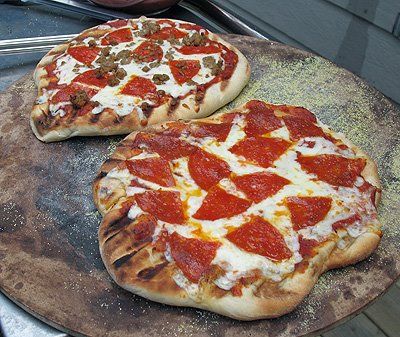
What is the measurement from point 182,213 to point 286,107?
0.95 metres

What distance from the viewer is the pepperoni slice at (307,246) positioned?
2145 millimetres

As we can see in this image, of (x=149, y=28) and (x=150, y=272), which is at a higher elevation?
(x=149, y=28)

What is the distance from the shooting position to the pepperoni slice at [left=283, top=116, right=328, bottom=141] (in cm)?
267

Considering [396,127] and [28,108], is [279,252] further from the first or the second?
[28,108]

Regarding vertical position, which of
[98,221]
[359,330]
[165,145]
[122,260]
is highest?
[165,145]

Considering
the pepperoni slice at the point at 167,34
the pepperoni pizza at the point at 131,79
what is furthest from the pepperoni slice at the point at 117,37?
the pepperoni slice at the point at 167,34

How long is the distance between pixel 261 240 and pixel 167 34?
167 cm

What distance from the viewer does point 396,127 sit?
294 centimetres

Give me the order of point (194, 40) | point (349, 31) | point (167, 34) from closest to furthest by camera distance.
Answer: point (194, 40)
point (167, 34)
point (349, 31)

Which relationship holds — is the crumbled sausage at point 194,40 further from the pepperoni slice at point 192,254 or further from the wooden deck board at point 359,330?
the wooden deck board at point 359,330

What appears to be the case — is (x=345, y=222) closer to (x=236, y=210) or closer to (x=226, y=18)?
(x=236, y=210)

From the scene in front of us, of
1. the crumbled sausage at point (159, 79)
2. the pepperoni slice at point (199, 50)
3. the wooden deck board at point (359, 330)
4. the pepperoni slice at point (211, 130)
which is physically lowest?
the wooden deck board at point (359, 330)

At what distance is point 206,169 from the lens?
8.07 feet

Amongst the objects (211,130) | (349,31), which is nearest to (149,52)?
(211,130)
